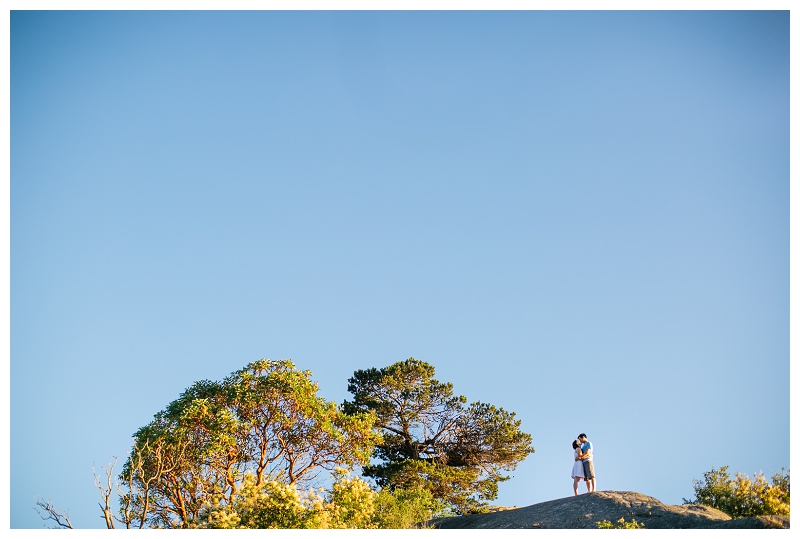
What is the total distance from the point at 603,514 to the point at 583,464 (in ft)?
9.92

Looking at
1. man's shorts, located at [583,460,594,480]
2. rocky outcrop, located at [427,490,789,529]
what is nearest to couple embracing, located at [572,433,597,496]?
man's shorts, located at [583,460,594,480]

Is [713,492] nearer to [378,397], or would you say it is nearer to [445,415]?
[445,415]

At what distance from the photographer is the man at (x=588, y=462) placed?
19.2 m

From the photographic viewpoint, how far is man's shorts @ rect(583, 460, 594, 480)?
1953cm

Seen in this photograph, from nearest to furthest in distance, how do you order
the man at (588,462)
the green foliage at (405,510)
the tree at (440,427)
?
the green foliage at (405,510)
the man at (588,462)
the tree at (440,427)

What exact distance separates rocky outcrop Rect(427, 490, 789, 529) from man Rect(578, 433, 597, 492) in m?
0.98

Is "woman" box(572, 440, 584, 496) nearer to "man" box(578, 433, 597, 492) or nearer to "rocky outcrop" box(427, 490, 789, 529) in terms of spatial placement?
"man" box(578, 433, 597, 492)

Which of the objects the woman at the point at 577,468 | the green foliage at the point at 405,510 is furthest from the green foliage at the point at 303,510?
the woman at the point at 577,468

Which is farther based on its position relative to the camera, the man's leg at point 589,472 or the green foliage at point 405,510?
the man's leg at point 589,472

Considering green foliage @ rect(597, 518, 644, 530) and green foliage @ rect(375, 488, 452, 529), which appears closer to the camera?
green foliage @ rect(597, 518, 644, 530)

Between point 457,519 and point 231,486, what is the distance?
6.90m

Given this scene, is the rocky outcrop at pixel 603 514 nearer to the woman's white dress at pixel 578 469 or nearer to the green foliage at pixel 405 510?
the green foliage at pixel 405 510

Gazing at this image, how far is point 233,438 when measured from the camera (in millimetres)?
20031
